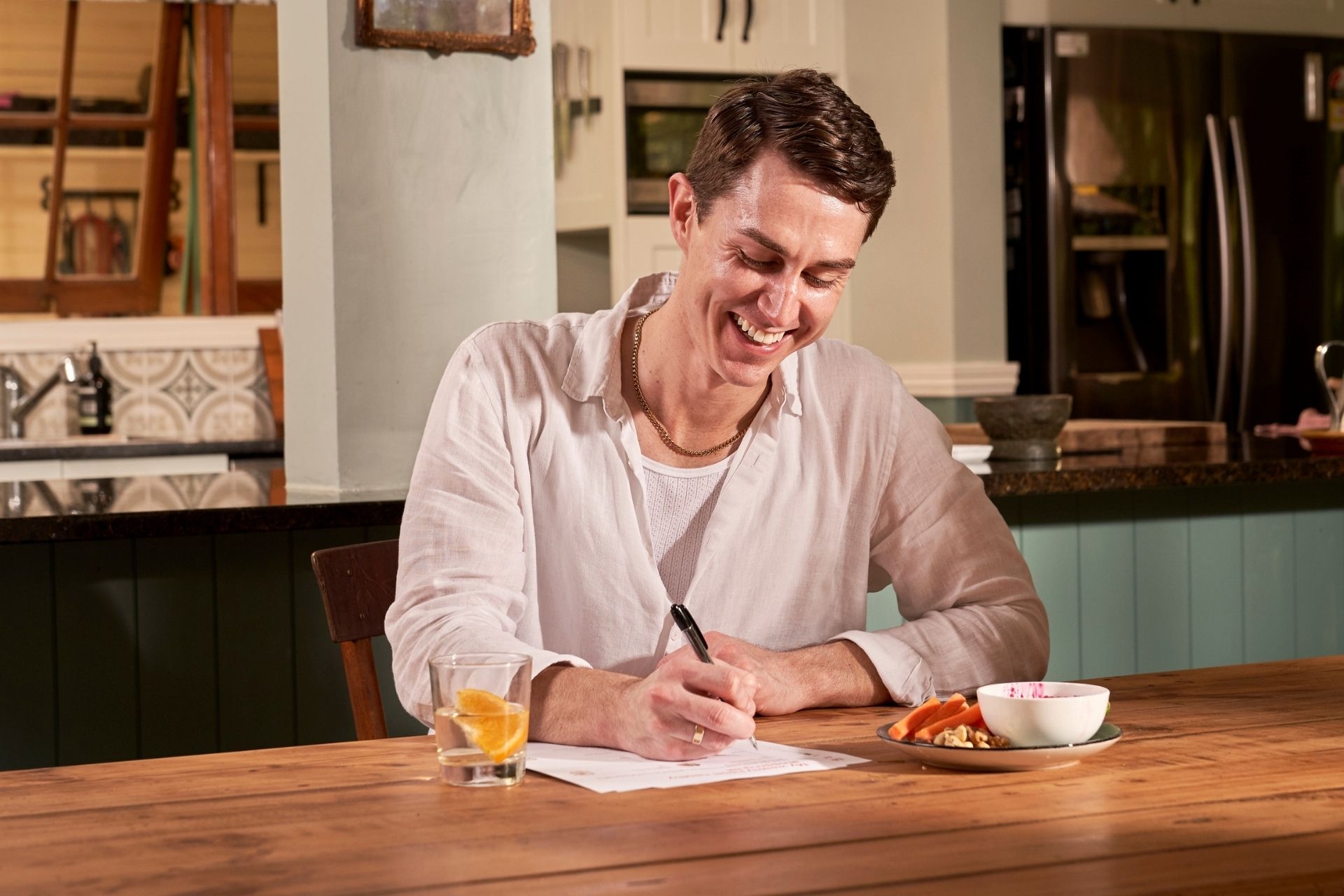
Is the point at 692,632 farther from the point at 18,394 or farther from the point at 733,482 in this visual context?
the point at 18,394

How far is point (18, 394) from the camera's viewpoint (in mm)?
4984

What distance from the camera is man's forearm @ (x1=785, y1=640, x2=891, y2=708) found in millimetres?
1537

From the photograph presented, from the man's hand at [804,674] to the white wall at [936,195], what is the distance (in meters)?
3.44

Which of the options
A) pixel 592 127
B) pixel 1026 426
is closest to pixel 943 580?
pixel 1026 426

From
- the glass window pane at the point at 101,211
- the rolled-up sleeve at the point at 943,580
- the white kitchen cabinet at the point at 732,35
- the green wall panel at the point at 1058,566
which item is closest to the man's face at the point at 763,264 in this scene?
the rolled-up sleeve at the point at 943,580

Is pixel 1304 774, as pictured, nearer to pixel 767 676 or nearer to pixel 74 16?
pixel 767 676

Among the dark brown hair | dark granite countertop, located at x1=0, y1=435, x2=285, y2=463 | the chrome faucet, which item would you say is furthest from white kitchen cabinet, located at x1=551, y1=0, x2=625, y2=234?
the dark brown hair

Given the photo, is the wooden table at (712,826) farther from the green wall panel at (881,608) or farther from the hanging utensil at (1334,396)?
the hanging utensil at (1334,396)

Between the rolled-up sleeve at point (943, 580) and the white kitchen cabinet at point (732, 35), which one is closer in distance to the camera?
the rolled-up sleeve at point (943, 580)

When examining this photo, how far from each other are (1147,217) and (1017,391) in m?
0.66

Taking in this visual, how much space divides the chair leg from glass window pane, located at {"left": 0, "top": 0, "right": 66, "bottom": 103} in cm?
401

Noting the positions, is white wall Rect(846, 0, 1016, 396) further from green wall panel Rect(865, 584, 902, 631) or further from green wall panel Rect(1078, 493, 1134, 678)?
green wall panel Rect(865, 584, 902, 631)

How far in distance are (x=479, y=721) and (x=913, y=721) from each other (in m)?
0.38

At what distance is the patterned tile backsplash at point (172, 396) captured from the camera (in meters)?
5.03
